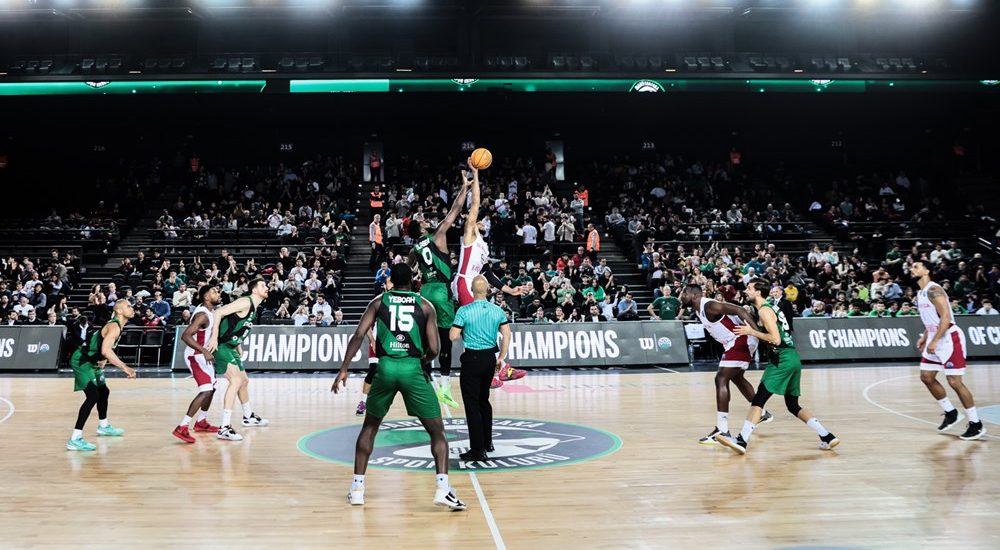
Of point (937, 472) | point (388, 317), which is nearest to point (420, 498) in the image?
point (388, 317)

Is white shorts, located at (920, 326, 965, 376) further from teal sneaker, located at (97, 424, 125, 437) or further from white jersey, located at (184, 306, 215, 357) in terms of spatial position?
teal sneaker, located at (97, 424, 125, 437)

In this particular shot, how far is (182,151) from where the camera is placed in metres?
32.8

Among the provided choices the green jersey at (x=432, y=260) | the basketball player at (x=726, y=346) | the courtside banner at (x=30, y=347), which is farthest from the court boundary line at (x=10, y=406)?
the basketball player at (x=726, y=346)

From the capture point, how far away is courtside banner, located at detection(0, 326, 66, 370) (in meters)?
18.8

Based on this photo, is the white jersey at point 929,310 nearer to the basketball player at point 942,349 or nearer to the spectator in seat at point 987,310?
the basketball player at point 942,349

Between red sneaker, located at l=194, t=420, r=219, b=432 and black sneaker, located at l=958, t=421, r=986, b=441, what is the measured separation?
30.7 ft

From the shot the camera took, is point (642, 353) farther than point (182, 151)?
No

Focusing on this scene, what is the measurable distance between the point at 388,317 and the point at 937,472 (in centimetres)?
558

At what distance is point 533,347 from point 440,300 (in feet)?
32.5

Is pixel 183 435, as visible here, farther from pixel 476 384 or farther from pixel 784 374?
pixel 784 374

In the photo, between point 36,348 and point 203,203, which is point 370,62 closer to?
point 203,203

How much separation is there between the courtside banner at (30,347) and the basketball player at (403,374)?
1571cm

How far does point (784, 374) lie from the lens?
8.57 metres

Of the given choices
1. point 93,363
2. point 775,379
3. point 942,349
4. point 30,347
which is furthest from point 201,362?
point 30,347
